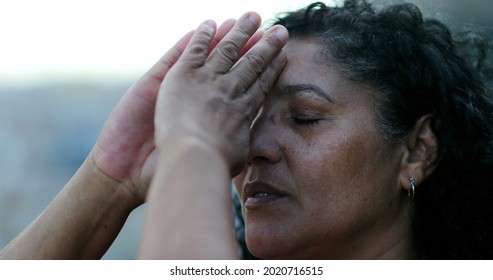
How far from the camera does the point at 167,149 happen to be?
4.76 feet

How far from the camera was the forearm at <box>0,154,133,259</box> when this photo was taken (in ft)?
7.39

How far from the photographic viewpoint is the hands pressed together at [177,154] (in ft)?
4.49

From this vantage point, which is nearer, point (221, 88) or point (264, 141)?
point (221, 88)

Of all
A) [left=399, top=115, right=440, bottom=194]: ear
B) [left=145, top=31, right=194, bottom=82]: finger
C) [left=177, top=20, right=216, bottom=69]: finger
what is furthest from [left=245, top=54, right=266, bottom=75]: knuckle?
[left=399, top=115, right=440, bottom=194]: ear

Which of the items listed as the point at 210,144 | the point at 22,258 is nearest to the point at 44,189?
the point at 22,258

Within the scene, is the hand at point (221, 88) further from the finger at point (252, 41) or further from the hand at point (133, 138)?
the hand at point (133, 138)

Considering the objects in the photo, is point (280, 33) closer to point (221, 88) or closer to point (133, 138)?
point (221, 88)

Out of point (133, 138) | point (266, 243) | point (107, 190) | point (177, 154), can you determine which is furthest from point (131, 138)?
point (177, 154)

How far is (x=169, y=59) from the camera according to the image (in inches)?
87.4

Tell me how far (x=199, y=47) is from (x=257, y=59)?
19cm

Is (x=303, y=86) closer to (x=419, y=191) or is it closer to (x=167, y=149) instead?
(x=419, y=191)

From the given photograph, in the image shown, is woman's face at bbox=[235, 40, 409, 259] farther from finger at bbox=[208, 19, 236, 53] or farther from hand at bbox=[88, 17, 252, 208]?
hand at bbox=[88, 17, 252, 208]

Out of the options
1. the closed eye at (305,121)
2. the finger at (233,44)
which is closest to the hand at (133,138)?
the finger at (233,44)

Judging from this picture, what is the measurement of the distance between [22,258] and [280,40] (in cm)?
107
